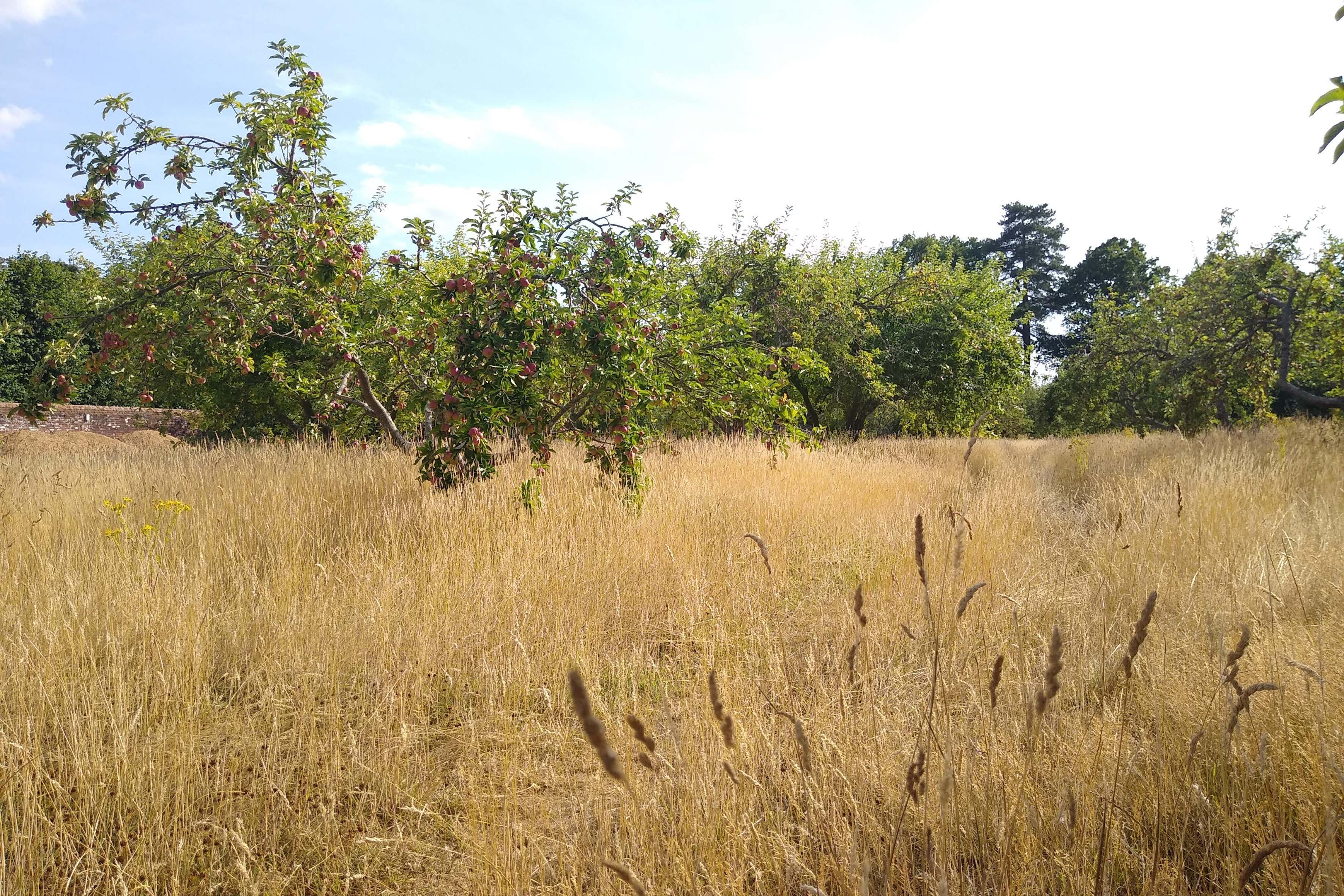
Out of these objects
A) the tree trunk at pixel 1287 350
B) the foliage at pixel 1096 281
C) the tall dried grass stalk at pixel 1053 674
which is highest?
the foliage at pixel 1096 281

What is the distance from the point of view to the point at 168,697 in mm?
2746

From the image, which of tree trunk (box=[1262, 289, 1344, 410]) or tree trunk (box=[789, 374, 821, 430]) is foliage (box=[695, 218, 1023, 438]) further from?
tree trunk (box=[1262, 289, 1344, 410])

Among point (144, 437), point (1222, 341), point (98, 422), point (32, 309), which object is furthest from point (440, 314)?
point (32, 309)

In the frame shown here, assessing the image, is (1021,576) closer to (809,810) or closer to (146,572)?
(809,810)

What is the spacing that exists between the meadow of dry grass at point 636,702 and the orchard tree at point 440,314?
2.62 ft

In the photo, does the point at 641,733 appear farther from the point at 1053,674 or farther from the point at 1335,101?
the point at 1335,101

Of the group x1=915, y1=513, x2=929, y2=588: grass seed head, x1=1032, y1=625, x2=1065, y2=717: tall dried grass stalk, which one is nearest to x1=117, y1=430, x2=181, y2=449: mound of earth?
x1=915, y1=513, x2=929, y2=588: grass seed head

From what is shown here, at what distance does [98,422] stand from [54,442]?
5.27 metres

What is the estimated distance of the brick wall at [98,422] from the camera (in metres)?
16.7

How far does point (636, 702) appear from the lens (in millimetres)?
2764

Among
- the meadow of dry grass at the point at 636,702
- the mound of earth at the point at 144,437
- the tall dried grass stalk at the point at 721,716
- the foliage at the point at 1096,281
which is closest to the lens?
the tall dried grass stalk at the point at 721,716

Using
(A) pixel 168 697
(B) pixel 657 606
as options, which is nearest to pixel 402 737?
(A) pixel 168 697

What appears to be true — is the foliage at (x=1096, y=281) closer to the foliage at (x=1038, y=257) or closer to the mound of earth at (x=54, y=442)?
the foliage at (x=1038, y=257)

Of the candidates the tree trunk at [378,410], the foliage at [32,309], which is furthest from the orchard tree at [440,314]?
the foliage at [32,309]
